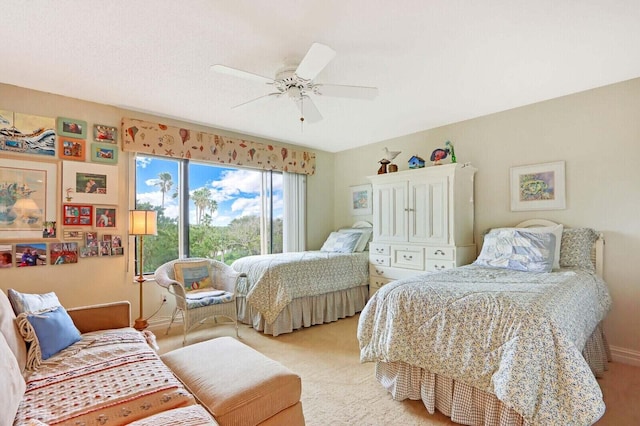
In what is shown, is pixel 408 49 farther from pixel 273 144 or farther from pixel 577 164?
pixel 273 144

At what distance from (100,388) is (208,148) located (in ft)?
10.2

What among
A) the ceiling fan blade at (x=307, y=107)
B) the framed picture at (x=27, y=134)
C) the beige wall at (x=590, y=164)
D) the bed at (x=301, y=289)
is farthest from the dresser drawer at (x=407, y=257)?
the framed picture at (x=27, y=134)

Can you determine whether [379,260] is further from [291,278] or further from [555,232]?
[555,232]

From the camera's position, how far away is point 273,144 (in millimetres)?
4828

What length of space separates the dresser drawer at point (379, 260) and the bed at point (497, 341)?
4.62 feet

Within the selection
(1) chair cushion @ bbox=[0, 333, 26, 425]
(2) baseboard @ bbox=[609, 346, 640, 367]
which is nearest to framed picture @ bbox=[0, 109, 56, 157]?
(1) chair cushion @ bbox=[0, 333, 26, 425]

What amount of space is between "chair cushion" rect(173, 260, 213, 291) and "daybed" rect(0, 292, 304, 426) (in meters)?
1.47

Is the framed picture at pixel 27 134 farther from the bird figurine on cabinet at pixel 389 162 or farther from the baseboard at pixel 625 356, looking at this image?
the baseboard at pixel 625 356

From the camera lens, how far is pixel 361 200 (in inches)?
203

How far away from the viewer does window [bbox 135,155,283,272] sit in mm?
3873

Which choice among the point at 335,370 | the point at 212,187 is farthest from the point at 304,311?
the point at 212,187

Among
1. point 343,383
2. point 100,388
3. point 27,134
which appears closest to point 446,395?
point 343,383

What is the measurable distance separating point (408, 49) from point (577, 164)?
2.08 m

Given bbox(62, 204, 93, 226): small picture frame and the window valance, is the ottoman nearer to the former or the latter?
bbox(62, 204, 93, 226): small picture frame
